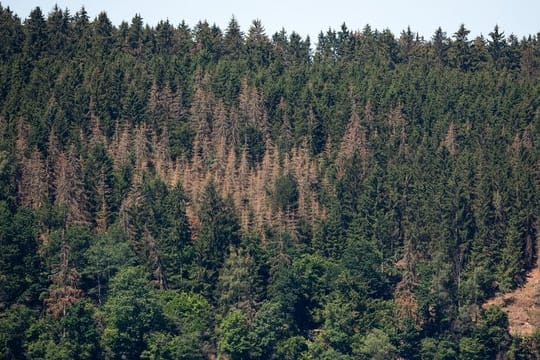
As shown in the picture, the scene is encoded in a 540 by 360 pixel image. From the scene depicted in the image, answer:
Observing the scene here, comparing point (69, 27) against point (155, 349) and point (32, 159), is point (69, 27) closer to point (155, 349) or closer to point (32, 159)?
point (32, 159)

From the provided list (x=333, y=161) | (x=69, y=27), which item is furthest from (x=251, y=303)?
(x=69, y=27)

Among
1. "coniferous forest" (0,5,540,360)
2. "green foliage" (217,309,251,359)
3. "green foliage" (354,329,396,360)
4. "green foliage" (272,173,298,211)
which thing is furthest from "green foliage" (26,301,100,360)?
"green foliage" (272,173,298,211)

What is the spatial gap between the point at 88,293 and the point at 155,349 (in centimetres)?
1327

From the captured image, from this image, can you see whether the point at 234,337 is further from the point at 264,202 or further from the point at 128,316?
the point at 264,202

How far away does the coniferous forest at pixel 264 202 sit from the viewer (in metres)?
121

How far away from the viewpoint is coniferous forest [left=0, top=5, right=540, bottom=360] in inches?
4756

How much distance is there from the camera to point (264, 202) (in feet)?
464

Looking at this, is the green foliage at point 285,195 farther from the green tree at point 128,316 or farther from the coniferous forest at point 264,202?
the green tree at point 128,316

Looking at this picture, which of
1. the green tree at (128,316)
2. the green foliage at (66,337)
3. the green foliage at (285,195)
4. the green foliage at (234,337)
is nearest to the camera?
the green foliage at (66,337)

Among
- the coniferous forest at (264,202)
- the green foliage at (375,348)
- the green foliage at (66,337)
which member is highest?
the coniferous forest at (264,202)

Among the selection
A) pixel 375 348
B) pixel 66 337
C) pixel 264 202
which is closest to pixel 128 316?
pixel 66 337

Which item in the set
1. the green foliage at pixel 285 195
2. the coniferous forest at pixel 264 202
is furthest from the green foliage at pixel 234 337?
the green foliage at pixel 285 195

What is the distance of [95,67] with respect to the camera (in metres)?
174

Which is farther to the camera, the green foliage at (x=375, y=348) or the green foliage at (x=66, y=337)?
the green foliage at (x=375, y=348)
